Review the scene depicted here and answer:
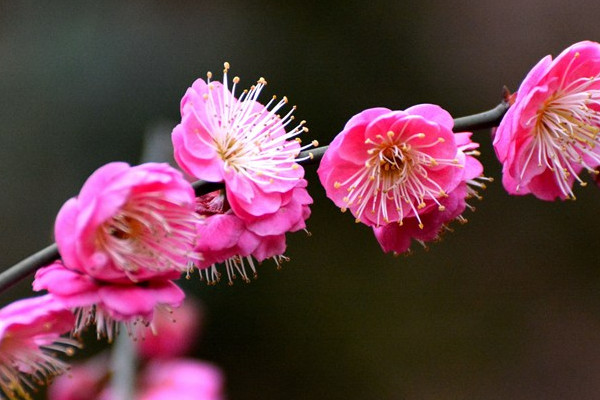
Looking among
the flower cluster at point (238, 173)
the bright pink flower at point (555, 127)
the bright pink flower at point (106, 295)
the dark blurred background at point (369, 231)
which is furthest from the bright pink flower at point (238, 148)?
the dark blurred background at point (369, 231)

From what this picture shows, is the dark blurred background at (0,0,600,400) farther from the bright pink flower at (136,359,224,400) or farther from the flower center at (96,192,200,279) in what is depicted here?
the flower center at (96,192,200,279)

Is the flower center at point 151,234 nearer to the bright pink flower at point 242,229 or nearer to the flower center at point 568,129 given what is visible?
the bright pink flower at point 242,229

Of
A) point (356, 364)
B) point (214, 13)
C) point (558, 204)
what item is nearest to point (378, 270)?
point (356, 364)

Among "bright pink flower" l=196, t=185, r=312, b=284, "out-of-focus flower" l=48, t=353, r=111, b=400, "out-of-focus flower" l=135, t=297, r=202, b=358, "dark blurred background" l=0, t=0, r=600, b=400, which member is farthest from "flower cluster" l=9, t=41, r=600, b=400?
"dark blurred background" l=0, t=0, r=600, b=400

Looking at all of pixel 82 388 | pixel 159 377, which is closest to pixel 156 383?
pixel 159 377

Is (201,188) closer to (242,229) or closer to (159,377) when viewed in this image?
(242,229)

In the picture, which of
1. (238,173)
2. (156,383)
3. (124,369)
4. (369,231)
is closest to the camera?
(238,173)

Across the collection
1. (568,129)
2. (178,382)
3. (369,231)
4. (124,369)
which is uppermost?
(568,129)
